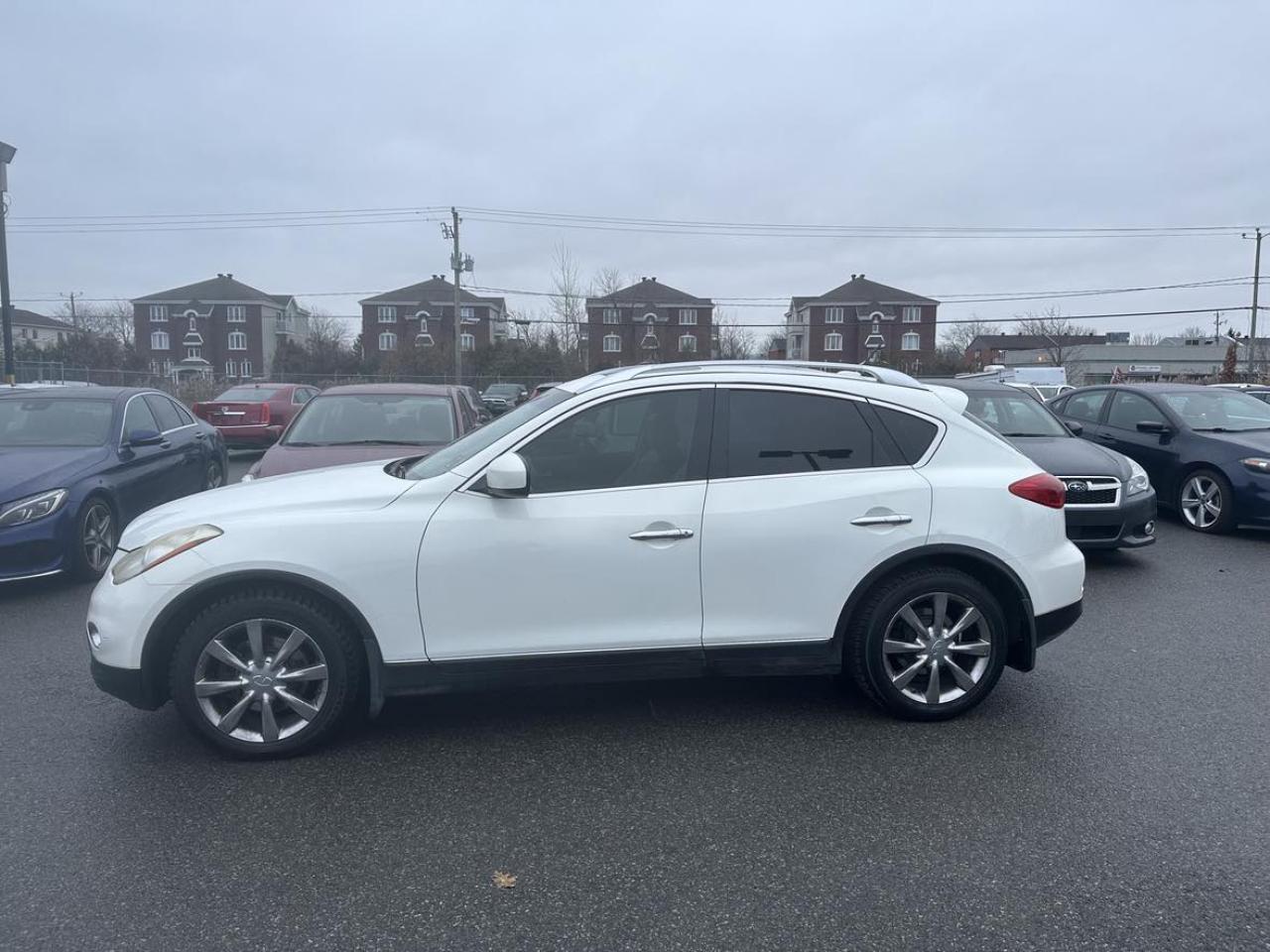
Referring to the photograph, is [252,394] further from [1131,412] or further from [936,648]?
[936,648]

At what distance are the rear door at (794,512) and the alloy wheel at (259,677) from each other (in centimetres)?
175

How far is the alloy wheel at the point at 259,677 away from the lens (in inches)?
162

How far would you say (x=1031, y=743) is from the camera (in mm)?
4414

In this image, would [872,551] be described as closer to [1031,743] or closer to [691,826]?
[1031,743]

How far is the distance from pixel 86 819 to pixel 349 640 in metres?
1.15

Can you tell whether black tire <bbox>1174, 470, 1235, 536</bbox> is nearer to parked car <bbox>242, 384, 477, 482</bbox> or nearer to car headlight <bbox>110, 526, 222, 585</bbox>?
parked car <bbox>242, 384, 477, 482</bbox>

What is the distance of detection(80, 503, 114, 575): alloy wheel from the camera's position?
7.40 m

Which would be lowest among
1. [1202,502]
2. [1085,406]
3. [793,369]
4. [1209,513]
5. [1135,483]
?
[1209,513]

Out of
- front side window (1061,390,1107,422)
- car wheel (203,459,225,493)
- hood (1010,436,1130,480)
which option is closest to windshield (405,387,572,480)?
hood (1010,436,1130,480)

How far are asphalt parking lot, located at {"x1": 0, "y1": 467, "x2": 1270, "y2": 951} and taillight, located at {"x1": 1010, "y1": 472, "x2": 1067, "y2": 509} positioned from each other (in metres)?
1.06

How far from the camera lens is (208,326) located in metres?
73.8

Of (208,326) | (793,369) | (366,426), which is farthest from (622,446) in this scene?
(208,326)

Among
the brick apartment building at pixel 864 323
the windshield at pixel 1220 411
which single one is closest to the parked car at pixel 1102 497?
the windshield at pixel 1220 411

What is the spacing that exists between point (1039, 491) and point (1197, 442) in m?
6.65
